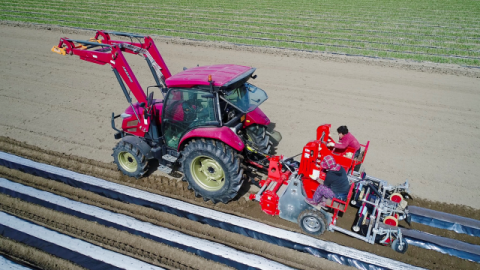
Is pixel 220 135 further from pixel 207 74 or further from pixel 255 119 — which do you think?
pixel 255 119

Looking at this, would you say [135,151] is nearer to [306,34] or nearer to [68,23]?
[306,34]

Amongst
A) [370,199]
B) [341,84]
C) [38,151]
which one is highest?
[341,84]

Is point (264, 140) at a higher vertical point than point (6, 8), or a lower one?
lower

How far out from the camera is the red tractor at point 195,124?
5.16 m

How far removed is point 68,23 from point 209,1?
32.4ft

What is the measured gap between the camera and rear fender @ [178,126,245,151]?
5082 mm

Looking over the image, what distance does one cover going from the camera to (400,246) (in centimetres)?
467

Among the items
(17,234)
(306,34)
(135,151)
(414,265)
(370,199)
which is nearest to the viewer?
(414,265)

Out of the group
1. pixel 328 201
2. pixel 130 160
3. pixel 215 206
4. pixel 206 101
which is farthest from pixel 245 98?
pixel 130 160

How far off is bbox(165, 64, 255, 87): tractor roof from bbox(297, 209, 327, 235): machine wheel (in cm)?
238

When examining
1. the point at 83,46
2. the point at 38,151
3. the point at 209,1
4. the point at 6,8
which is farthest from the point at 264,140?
the point at 6,8

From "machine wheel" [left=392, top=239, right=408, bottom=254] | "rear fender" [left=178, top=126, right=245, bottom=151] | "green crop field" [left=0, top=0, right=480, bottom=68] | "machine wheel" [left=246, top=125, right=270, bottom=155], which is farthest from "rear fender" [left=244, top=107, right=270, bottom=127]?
"green crop field" [left=0, top=0, right=480, bottom=68]

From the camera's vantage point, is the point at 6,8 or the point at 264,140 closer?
the point at 264,140

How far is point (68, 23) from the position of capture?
17.3 m
